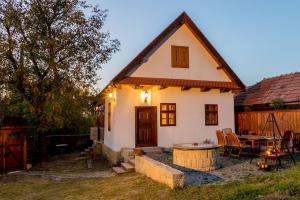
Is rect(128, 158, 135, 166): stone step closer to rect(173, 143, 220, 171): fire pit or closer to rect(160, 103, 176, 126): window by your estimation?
rect(160, 103, 176, 126): window

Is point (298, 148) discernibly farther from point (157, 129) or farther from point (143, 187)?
point (143, 187)

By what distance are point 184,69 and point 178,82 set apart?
0.96 m

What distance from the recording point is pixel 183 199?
6.99 metres

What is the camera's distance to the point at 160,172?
339 inches

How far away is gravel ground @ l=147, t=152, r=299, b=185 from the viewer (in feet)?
28.0

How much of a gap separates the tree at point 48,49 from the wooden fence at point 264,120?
849cm

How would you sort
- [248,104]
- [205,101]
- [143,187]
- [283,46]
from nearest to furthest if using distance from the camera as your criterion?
[143,187] → [205,101] → [248,104] → [283,46]

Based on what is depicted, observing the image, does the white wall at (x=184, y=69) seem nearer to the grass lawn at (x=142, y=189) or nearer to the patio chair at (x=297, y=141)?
the patio chair at (x=297, y=141)

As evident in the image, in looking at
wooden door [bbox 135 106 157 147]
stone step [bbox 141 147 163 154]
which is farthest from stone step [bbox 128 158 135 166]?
wooden door [bbox 135 106 157 147]

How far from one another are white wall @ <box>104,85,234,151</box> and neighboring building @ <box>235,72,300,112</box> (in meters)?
2.00

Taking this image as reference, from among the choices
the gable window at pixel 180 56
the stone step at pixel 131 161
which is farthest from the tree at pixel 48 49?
the stone step at pixel 131 161

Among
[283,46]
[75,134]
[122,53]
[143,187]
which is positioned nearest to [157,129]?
[122,53]

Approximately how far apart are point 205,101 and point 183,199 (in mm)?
8983

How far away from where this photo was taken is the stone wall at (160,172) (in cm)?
773
